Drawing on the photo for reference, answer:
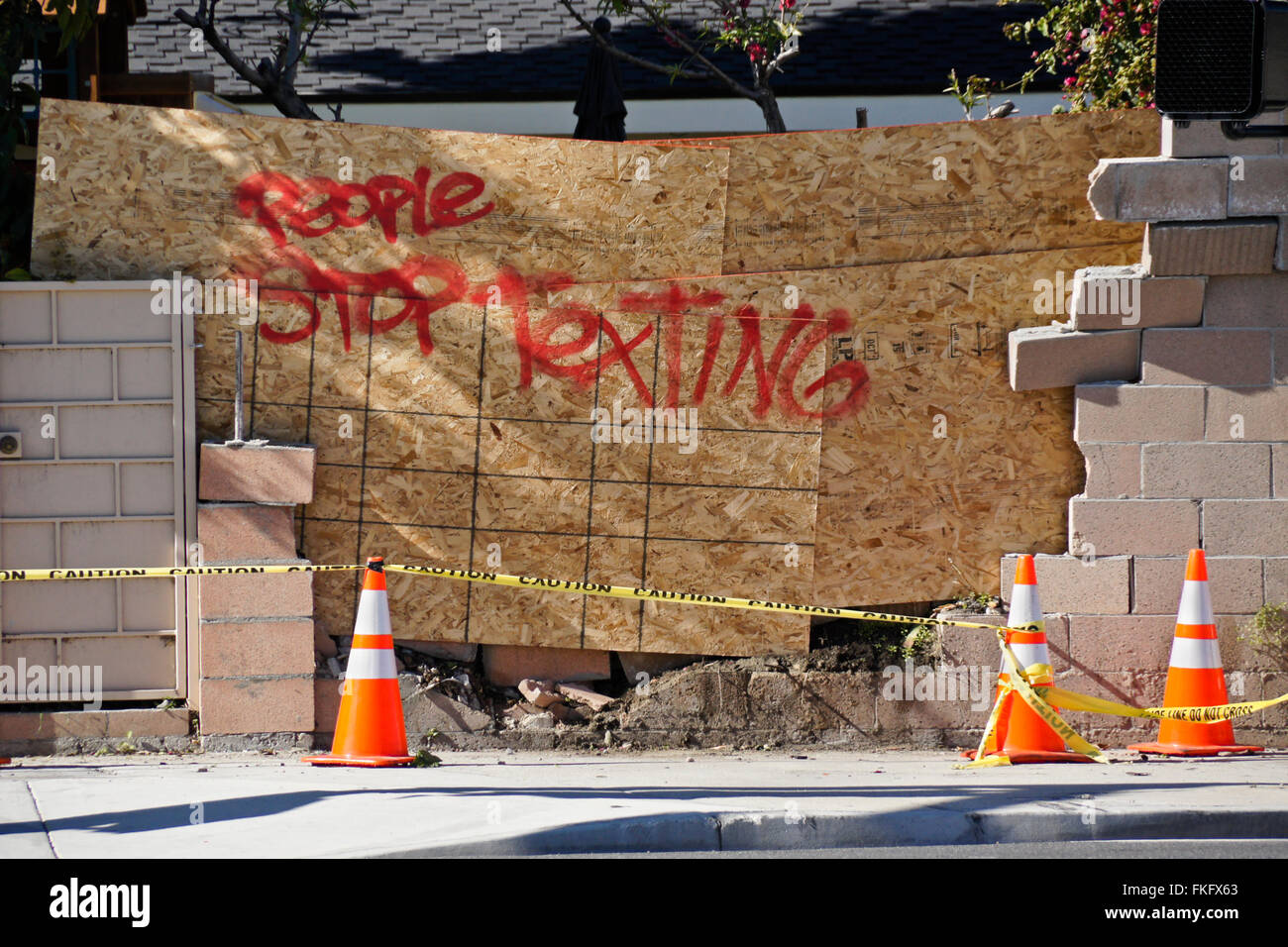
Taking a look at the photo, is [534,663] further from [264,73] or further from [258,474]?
[264,73]

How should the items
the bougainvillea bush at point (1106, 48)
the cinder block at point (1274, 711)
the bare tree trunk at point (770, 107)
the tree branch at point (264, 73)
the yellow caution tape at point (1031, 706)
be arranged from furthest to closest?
the bare tree trunk at point (770, 107)
the tree branch at point (264, 73)
the bougainvillea bush at point (1106, 48)
the cinder block at point (1274, 711)
the yellow caution tape at point (1031, 706)

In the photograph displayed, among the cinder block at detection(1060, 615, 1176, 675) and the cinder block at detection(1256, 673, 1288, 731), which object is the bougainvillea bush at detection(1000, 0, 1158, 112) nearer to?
the cinder block at detection(1060, 615, 1176, 675)

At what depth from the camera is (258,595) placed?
8227mm

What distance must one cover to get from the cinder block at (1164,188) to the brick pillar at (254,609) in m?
4.76

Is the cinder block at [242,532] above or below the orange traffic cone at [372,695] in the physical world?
above

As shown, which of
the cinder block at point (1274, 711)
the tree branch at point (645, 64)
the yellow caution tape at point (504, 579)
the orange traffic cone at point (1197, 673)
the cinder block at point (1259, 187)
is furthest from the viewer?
the tree branch at point (645, 64)

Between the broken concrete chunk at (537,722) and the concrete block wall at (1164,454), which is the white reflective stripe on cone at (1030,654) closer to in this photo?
the concrete block wall at (1164,454)

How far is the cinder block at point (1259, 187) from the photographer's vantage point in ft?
27.4

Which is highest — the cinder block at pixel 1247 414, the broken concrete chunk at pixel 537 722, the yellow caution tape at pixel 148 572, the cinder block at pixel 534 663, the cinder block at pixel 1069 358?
the cinder block at pixel 1069 358

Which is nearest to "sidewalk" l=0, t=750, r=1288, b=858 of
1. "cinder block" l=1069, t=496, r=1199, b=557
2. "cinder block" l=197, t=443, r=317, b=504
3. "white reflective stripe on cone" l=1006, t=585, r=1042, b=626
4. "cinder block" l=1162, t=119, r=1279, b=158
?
"white reflective stripe on cone" l=1006, t=585, r=1042, b=626

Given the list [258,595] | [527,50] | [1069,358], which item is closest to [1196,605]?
[1069,358]

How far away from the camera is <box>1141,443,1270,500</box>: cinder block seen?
28.1 feet

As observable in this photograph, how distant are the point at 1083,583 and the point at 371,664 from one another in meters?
4.09

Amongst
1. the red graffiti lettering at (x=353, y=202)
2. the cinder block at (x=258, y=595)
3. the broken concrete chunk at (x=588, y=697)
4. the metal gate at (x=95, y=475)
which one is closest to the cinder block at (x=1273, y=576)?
the broken concrete chunk at (x=588, y=697)
